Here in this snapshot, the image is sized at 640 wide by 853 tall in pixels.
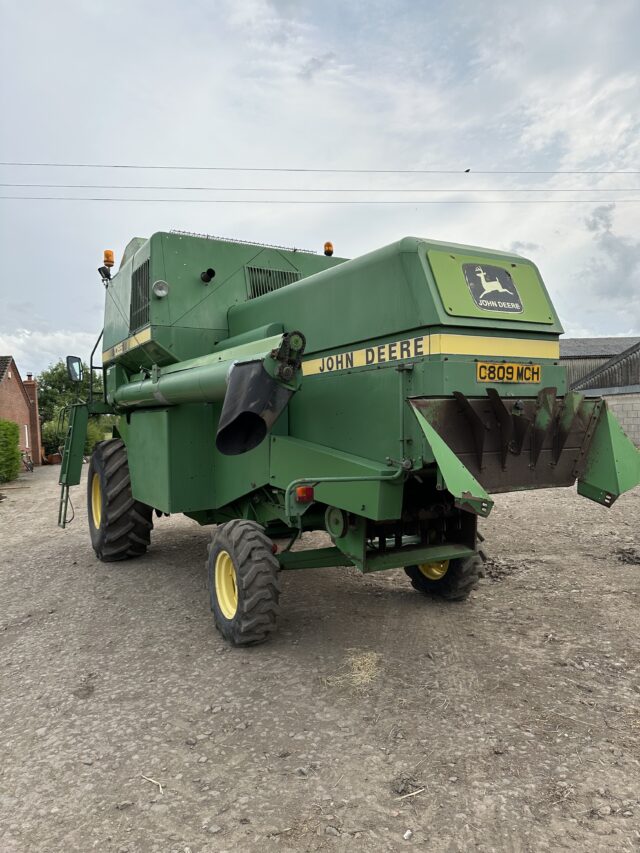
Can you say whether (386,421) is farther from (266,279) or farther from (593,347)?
(593,347)

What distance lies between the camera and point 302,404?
482 cm

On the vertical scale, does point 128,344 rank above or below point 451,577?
above

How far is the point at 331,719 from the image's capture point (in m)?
3.43

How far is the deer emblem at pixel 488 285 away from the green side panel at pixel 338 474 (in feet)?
4.25

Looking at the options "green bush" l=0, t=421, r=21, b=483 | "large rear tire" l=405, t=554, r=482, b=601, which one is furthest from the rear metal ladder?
"green bush" l=0, t=421, r=21, b=483

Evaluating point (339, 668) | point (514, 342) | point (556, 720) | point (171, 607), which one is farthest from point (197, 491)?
point (556, 720)

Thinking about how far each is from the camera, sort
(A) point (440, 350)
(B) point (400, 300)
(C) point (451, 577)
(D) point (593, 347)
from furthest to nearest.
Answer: (D) point (593, 347)
(C) point (451, 577)
(B) point (400, 300)
(A) point (440, 350)

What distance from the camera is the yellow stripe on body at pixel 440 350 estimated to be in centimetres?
374

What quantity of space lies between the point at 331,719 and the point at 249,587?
109 centimetres

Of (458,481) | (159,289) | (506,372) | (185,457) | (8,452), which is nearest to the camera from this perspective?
(458,481)

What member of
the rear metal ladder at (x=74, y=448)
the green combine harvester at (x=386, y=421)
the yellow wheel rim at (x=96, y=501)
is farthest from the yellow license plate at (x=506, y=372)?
the rear metal ladder at (x=74, y=448)

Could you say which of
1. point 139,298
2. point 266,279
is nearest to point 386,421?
point 266,279

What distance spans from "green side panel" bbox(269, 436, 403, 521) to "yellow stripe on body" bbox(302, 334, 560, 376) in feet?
1.99

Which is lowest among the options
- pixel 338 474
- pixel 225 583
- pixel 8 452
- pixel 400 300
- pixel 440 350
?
pixel 225 583
